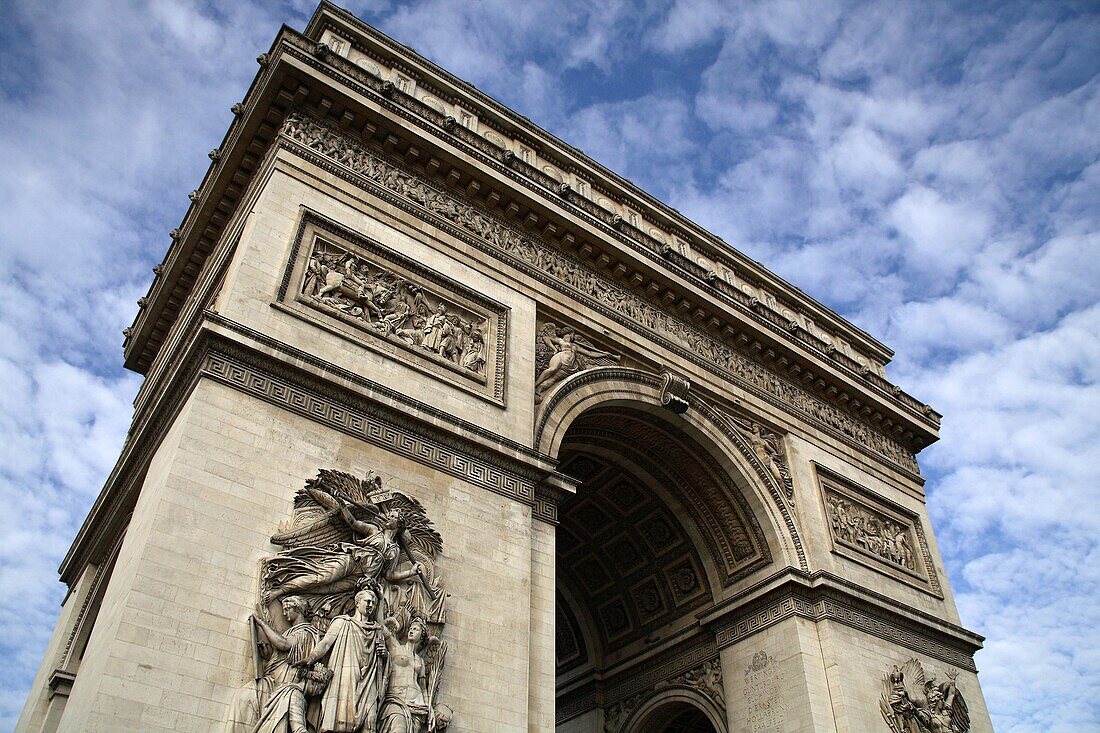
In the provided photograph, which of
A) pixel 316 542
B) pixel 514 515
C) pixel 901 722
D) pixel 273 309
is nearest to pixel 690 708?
pixel 901 722

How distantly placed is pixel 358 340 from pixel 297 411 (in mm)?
1570

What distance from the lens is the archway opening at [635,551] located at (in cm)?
1753

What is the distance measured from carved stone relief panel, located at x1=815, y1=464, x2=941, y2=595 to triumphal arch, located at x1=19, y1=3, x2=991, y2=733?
8cm

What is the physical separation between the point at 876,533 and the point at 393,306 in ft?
38.4

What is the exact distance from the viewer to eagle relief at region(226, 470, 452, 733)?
9273 mm

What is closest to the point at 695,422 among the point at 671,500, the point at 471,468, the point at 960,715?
the point at 671,500

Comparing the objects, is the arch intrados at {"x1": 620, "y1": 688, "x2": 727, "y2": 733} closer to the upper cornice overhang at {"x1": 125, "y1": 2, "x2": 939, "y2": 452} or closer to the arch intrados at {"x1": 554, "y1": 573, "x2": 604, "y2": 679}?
the arch intrados at {"x1": 554, "y1": 573, "x2": 604, "y2": 679}

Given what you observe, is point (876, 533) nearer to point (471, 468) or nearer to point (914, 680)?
point (914, 680)

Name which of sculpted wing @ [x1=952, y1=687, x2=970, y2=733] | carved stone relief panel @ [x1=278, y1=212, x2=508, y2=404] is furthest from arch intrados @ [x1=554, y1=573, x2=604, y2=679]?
carved stone relief panel @ [x1=278, y1=212, x2=508, y2=404]

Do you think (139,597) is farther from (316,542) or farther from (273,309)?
(273,309)

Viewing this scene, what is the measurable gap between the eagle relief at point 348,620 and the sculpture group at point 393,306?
2701mm

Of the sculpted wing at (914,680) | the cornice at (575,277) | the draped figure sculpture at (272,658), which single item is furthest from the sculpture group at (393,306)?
the sculpted wing at (914,680)

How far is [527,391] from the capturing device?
1419 centimetres

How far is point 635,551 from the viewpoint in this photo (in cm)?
1925
